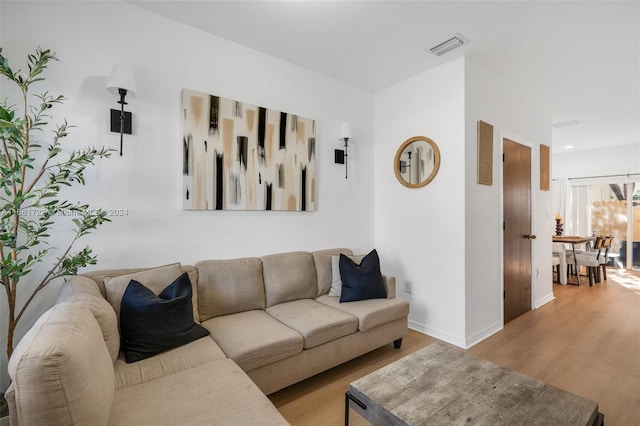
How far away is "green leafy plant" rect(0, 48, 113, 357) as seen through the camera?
1.44 meters

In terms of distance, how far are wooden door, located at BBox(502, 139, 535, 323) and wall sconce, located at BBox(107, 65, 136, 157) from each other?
358 centimetres

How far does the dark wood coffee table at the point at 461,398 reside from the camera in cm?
122

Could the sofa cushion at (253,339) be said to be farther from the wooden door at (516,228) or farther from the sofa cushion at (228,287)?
the wooden door at (516,228)

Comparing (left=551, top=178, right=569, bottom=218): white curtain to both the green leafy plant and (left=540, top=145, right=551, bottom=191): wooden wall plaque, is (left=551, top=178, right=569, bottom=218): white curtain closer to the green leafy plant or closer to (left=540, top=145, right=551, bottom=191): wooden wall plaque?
(left=540, top=145, right=551, bottom=191): wooden wall plaque

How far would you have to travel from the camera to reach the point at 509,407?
128 cm

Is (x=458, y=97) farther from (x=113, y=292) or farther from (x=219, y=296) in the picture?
(x=113, y=292)

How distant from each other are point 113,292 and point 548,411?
2.30 meters

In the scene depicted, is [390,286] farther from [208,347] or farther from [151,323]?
[151,323]

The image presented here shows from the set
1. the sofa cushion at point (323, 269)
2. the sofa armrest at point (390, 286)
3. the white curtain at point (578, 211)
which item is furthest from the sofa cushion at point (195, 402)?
the white curtain at point (578, 211)

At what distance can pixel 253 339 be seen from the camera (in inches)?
71.8

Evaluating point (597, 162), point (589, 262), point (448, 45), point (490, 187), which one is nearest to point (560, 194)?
point (597, 162)

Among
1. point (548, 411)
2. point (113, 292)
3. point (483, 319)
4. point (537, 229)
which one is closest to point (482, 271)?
point (483, 319)

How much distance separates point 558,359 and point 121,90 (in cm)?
396

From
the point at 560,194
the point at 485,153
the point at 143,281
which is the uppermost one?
the point at 485,153
